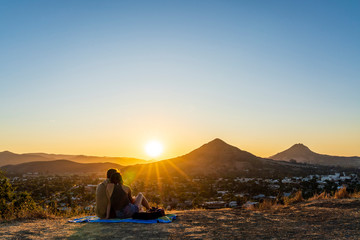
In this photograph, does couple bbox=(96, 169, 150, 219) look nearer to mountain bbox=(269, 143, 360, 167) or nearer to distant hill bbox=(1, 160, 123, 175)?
distant hill bbox=(1, 160, 123, 175)

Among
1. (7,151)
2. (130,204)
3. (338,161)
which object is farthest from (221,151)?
(7,151)

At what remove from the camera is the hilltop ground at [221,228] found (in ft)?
18.4

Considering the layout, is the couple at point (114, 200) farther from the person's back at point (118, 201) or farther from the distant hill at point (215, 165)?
the distant hill at point (215, 165)

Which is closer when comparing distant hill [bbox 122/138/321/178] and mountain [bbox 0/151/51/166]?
distant hill [bbox 122/138/321/178]

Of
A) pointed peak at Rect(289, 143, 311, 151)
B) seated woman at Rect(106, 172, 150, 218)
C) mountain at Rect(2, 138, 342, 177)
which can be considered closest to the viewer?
seated woman at Rect(106, 172, 150, 218)

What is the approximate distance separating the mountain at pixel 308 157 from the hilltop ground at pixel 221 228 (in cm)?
12903

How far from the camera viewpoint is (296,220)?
716cm

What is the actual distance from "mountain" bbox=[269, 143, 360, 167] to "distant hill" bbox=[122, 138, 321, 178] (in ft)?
233

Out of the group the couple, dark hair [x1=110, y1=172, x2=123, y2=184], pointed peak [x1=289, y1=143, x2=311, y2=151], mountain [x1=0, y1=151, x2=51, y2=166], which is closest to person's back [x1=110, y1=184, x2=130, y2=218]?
the couple

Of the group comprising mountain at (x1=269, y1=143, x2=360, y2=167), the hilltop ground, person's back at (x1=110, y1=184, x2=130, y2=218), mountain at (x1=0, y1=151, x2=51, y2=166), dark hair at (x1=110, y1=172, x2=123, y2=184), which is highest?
mountain at (x1=0, y1=151, x2=51, y2=166)

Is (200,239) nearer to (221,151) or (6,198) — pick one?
(6,198)

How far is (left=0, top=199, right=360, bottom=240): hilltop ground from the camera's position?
5609mm

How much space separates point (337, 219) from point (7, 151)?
228 meters

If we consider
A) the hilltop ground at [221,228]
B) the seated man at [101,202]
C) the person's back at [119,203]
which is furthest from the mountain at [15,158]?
the hilltop ground at [221,228]
